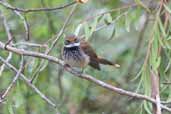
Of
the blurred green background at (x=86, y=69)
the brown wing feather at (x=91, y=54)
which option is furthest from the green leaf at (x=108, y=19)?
the brown wing feather at (x=91, y=54)

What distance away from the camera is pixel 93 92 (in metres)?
5.42

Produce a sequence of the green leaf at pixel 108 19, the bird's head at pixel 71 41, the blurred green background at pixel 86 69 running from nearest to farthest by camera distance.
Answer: the green leaf at pixel 108 19 → the bird's head at pixel 71 41 → the blurred green background at pixel 86 69

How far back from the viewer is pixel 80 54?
169 inches

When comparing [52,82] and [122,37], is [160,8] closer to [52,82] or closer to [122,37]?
[52,82]

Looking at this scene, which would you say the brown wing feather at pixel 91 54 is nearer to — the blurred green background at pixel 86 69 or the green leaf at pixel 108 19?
the blurred green background at pixel 86 69

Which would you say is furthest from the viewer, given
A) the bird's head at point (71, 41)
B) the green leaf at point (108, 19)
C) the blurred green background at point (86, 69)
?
the blurred green background at point (86, 69)

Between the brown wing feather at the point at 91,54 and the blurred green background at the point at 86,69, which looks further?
the blurred green background at the point at 86,69

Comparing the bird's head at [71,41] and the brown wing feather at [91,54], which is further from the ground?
the bird's head at [71,41]

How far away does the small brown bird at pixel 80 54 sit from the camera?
423cm

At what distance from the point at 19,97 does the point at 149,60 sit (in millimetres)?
820

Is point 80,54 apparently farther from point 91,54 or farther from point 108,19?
point 108,19

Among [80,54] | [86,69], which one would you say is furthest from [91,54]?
[86,69]

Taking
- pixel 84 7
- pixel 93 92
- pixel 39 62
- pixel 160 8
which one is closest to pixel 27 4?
pixel 84 7

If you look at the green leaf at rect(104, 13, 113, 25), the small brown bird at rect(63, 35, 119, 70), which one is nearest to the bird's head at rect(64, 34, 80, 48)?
the small brown bird at rect(63, 35, 119, 70)
